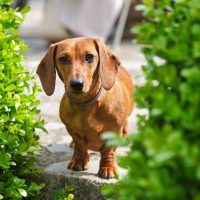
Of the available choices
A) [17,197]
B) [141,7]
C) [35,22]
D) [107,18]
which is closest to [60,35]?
[107,18]

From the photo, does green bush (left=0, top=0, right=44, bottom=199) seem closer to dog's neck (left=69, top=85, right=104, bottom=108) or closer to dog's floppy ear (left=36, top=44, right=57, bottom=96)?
dog's floppy ear (left=36, top=44, right=57, bottom=96)

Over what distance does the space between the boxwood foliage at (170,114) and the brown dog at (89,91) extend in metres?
1.13

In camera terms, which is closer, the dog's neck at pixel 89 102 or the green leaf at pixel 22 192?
the green leaf at pixel 22 192

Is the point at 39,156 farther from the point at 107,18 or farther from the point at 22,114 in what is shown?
the point at 107,18

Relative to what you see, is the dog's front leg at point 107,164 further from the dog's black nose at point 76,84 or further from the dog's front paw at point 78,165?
the dog's black nose at point 76,84

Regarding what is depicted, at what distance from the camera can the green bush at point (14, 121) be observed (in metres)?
3.09

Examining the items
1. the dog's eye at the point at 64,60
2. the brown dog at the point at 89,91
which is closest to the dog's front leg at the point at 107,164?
the brown dog at the point at 89,91

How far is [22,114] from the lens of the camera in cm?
317

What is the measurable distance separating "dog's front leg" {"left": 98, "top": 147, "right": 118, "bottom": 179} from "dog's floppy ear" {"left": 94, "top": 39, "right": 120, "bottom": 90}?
14.4 inches

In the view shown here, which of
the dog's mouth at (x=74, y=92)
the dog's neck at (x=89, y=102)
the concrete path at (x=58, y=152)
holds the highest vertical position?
the dog's mouth at (x=74, y=92)

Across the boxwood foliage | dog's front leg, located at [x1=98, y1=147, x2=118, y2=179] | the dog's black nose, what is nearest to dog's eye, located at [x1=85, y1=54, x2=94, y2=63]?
the dog's black nose

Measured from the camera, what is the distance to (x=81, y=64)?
308 centimetres

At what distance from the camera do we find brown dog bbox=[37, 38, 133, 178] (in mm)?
3082

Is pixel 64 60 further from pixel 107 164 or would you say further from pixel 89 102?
pixel 107 164
